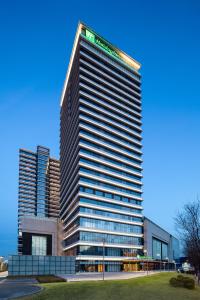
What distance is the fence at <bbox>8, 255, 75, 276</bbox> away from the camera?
8431 centimetres

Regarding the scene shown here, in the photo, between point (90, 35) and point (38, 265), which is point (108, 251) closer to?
point (38, 265)

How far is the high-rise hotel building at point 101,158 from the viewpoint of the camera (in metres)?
135

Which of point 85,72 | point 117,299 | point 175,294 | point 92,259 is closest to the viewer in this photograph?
point 117,299

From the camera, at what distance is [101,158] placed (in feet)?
479

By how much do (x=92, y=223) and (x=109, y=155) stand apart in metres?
30.9

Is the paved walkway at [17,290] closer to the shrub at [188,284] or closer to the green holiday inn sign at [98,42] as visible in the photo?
the shrub at [188,284]

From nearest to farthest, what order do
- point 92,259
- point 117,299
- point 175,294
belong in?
point 117,299, point 175,294, point 92,259

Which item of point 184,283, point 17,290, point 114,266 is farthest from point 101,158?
point 17,290

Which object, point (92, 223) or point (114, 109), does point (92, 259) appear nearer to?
point (92, 223)

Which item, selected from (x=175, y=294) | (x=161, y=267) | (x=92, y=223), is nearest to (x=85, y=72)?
(x=92, y=223)

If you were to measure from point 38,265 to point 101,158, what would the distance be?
218 feet

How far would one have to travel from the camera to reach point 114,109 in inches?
6181

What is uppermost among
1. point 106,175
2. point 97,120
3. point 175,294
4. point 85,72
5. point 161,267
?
point 85,72

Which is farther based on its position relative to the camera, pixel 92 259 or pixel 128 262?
pixel 128 262
